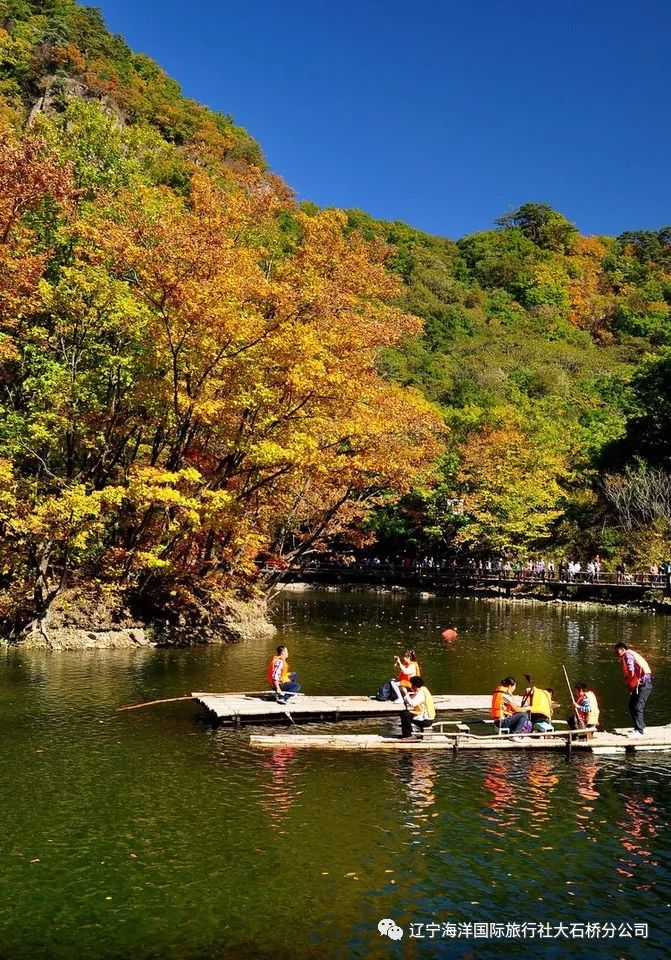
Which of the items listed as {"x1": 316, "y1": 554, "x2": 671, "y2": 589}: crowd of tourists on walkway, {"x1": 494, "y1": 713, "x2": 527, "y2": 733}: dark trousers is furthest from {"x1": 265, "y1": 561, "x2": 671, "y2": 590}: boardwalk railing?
{"x1": 494, "y1": 713, "x2": 527, "y2": 733}: dark trousers

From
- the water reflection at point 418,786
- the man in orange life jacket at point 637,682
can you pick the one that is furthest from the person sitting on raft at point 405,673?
the man in orange life jacket at point 637,682

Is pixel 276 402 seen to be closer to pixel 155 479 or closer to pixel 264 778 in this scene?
pixel 155 479

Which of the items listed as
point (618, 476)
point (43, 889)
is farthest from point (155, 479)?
point (618, 476)

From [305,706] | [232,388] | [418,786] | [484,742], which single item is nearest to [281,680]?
[305,706]

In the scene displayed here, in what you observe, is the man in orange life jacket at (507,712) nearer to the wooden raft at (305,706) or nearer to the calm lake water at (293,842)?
the calm lake water at (293,842)

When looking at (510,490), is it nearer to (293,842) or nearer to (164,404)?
(164,404)

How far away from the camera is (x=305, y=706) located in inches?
812

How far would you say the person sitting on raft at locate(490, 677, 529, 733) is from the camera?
18.4 m

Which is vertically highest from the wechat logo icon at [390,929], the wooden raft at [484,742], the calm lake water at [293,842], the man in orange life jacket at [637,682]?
the man in orange life jacket at [637,682]

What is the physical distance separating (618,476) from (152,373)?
124 feet

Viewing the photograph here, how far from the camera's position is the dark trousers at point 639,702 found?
1772cm

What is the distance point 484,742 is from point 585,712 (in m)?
2.65

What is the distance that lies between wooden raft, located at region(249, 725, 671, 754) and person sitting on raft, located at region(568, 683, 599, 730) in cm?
50

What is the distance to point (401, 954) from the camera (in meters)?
9.30
